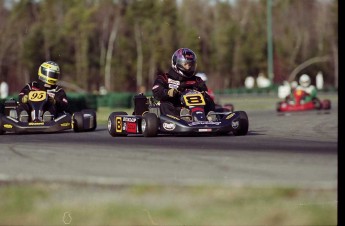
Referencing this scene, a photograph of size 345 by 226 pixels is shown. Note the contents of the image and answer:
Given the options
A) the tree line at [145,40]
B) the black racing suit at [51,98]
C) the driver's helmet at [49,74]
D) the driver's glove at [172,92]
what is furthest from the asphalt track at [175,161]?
the tree line at [145,40]

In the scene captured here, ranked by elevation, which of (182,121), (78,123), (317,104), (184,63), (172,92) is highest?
(184,63)

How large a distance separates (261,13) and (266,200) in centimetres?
7893

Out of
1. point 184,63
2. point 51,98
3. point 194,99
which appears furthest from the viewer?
point 51,98

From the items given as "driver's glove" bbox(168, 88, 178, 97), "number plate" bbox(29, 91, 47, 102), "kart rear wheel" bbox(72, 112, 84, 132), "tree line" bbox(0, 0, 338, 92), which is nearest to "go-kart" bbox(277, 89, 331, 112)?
"kart rear wheel" bbox(72, 112, 84, 132)

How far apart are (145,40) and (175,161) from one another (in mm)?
60916

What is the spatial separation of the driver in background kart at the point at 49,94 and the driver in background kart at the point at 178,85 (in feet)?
8.29

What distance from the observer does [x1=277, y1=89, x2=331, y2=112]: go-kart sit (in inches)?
1085

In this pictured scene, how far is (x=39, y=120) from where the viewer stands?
15.3 metres

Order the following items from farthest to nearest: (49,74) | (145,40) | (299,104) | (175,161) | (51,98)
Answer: (145,40) < (299,104) < (49,74) < (51,98) < (175,161)

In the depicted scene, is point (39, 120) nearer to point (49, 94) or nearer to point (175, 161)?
point (49, 94)

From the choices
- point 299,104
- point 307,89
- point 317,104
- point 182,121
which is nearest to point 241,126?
point 182,121

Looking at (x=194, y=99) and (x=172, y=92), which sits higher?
(x=172, y=92)

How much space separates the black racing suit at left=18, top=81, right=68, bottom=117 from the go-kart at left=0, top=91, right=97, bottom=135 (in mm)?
103

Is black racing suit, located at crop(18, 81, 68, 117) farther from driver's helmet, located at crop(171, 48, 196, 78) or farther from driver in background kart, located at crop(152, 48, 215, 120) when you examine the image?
driver's helmet, located at crop(171, 48, 196, 78)
